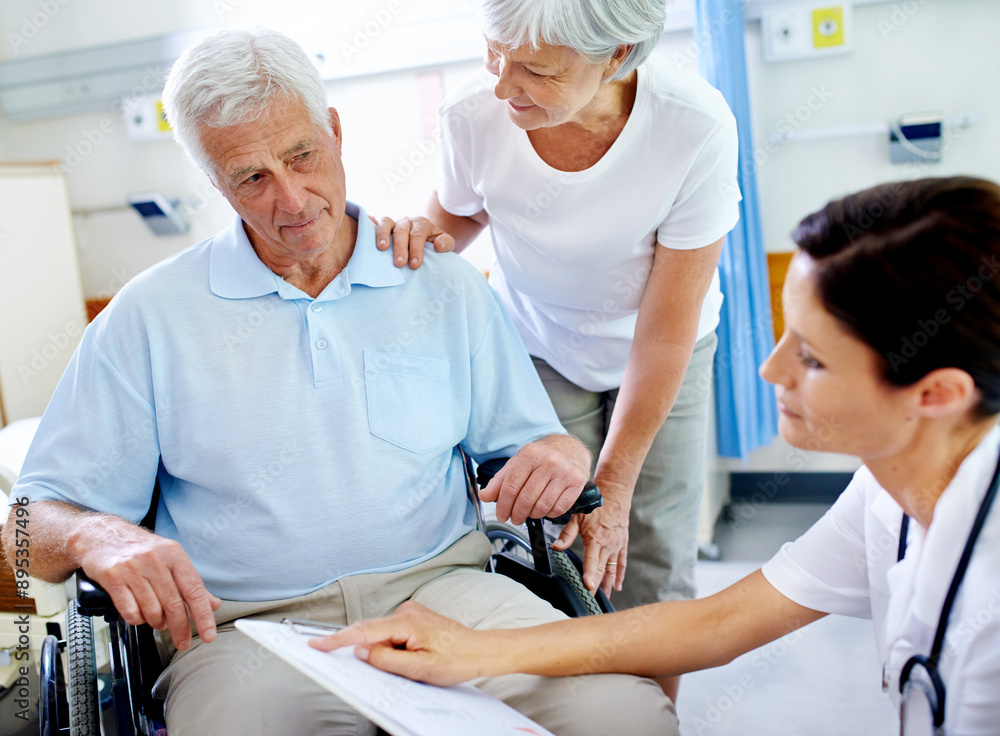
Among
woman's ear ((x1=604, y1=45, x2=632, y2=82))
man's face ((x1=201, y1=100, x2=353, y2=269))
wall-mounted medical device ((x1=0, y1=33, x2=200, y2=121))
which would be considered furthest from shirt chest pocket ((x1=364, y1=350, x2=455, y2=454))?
wall-mounted medical device ((x1=0, y1=33, x2=200, y2=121))

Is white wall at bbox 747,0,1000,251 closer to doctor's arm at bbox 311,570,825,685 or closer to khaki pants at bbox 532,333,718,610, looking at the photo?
khaki pants at bbox 532,333,718,610

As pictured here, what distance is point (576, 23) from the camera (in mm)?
1202

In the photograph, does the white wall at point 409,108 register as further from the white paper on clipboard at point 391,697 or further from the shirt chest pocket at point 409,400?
the white paper on clipboard at point 391,697

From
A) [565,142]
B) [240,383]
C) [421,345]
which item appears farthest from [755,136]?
[240,383]

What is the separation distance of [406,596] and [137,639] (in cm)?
39

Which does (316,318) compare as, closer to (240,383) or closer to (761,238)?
(240,383)

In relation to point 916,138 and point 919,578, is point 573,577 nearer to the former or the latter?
point 919,578

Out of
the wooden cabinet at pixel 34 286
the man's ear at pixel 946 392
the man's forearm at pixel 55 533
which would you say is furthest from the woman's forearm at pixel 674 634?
the wooden cabinet at pixel 34 286

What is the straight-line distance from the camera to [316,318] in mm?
1350

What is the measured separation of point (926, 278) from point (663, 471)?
104 cm

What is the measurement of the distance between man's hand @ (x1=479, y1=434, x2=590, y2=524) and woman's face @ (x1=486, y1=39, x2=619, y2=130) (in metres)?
0.53

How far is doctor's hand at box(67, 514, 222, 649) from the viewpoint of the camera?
1.05 metres

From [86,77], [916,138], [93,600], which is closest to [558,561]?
[93,600]

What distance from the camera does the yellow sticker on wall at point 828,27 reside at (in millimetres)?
2664
